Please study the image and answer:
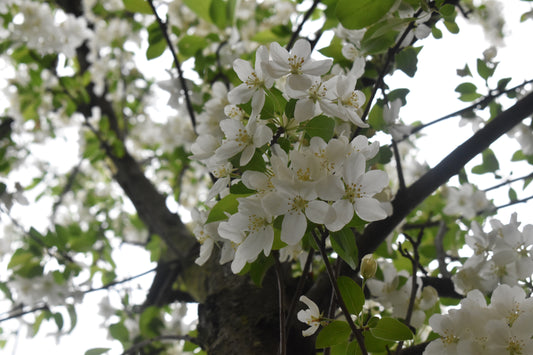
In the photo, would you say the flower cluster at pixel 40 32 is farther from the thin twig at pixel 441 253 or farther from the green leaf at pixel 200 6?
the thin twig at pixel 441 253

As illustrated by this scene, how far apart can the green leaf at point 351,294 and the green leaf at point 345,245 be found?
0.04m

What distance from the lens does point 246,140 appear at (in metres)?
0.69

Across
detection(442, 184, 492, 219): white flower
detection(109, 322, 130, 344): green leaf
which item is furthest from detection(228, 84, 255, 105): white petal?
detection(109, 322, 130, 344): green leaf

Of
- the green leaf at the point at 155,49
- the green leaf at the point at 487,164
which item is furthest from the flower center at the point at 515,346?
the green leaf at the point at 155,49

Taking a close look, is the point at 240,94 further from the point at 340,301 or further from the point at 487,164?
the point at 487,164

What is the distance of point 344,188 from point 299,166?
7 centimetres

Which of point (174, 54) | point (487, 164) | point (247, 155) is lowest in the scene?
point (247, 155)

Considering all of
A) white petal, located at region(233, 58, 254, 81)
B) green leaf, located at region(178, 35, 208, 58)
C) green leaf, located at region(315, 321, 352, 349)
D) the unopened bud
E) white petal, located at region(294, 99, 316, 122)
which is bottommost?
green leaf, located at region(315, 321, 352, 349)

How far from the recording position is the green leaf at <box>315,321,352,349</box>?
69 centimetres

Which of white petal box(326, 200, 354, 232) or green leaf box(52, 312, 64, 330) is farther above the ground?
green leaf box(52, 312, 64, 330)

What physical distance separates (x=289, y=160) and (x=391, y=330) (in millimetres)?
296

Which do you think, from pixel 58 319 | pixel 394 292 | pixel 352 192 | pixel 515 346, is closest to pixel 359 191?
pixel 352 192

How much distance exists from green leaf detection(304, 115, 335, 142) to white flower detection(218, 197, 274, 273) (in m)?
0.14

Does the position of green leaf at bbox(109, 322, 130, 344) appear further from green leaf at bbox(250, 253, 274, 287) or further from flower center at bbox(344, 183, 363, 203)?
flower center at bbox(344, 183, 363, 203)
